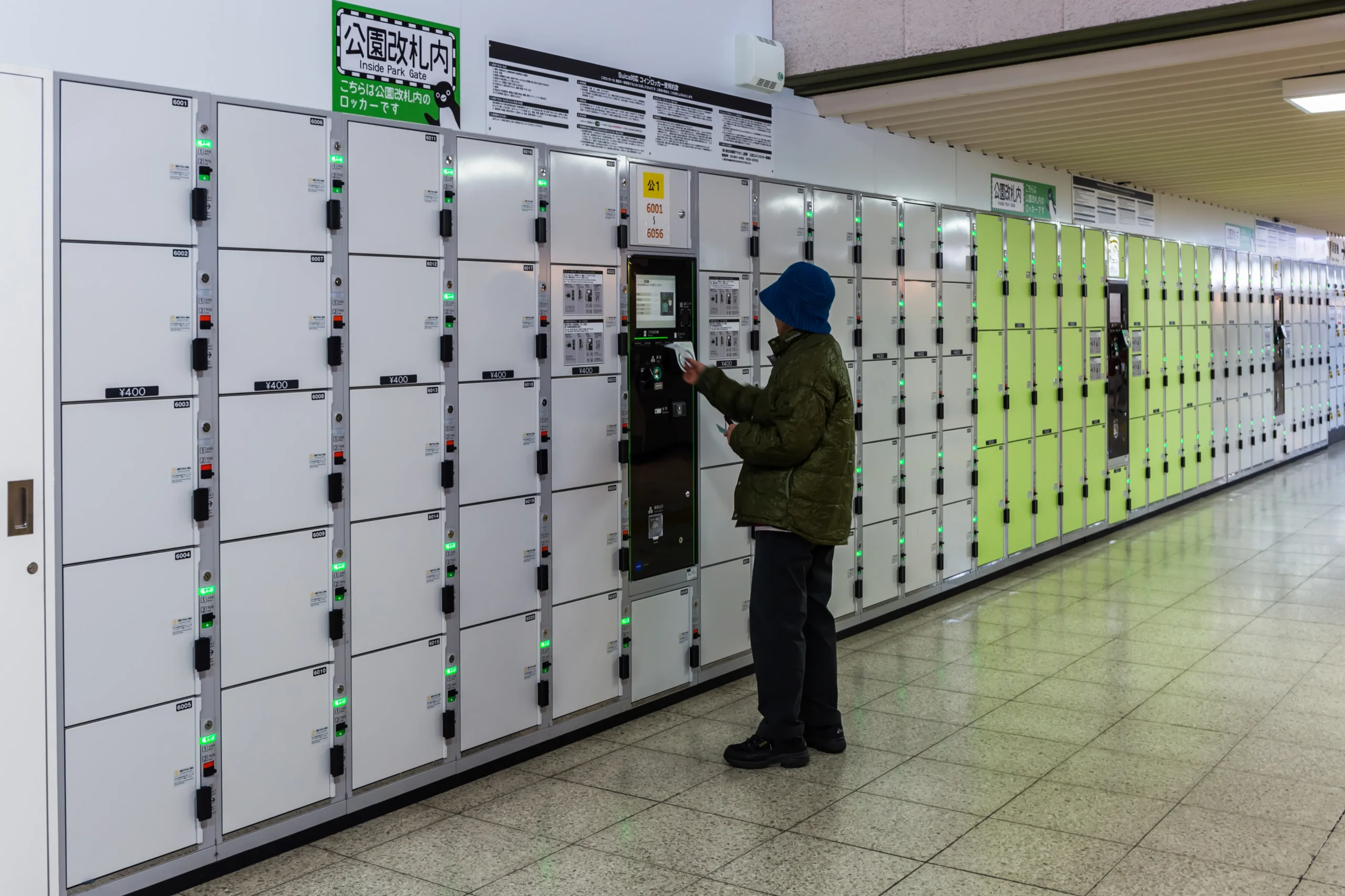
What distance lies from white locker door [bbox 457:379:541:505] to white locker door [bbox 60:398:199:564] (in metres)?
1.04

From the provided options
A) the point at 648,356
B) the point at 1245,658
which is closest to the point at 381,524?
the point at 648,356

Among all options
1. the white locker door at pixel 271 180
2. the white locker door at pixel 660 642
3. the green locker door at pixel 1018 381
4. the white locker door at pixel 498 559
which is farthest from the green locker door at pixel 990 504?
the white locker door at pixel 271 180

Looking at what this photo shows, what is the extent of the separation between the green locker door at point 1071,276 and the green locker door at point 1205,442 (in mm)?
3258

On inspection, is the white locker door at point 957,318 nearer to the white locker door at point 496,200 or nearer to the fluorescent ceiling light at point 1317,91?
the fluorescent ceiling light at point 1317,91

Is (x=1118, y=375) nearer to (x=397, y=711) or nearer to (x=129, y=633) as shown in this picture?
(x=397, y=711)

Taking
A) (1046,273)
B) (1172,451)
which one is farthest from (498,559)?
(1172,451)

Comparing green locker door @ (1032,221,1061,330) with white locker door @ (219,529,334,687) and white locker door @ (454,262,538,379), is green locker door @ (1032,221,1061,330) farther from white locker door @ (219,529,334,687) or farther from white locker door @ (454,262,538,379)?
white locker door @ (219,529,334,687)

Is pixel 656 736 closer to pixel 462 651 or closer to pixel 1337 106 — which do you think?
pixel 462 651

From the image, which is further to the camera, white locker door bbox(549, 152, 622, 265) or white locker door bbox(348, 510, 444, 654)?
white locker door bbox(549, 152, 622, 265)

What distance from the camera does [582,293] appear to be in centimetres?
455

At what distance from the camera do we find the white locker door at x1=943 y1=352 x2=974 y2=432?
7.12 m

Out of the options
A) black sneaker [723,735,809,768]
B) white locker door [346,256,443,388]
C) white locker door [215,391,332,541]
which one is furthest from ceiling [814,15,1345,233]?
white locker door [215,391,332,541]

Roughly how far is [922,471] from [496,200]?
3613 mm

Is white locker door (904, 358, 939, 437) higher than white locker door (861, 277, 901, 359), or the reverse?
white locker door (861, 277, 901, 359)
